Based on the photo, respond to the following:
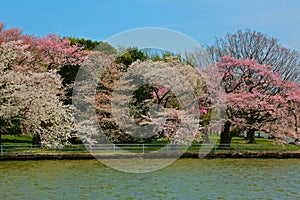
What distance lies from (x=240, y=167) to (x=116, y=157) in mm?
7206

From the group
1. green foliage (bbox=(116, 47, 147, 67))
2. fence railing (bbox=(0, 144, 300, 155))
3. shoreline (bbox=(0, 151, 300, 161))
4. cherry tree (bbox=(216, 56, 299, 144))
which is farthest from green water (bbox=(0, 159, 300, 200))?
green foliage (bbox=(116, 47, 147, 67))

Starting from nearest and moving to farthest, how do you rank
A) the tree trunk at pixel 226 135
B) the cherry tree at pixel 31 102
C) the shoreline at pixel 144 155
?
the shoreline at pixel 144 155 → the cherry tree at pixel 31 102 → the tree trunk at pixel 226 135

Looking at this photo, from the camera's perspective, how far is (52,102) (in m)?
25.0

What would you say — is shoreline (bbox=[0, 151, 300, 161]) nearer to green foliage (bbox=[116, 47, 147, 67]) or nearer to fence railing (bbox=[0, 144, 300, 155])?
fence railing (bbox=[0, 144, 300, 155])

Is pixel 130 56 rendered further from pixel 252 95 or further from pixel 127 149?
pixel 252 95

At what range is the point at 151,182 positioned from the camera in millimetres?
16125

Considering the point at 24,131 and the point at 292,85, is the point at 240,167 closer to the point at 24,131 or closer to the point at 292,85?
the point at 292,85

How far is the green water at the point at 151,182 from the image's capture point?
44.5 ft

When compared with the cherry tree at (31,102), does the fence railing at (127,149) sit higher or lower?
lower

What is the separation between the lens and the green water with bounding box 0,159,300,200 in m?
13.6

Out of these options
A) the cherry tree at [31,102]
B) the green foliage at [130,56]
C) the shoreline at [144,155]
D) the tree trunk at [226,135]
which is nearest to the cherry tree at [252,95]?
the tree trunk at [226,135]

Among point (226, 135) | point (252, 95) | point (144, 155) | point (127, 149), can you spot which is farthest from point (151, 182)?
point (226, 135)

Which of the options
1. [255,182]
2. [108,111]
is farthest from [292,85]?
[255,182]

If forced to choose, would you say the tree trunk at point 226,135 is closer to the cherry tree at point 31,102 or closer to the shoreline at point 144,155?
the shoreline at point 144,155
